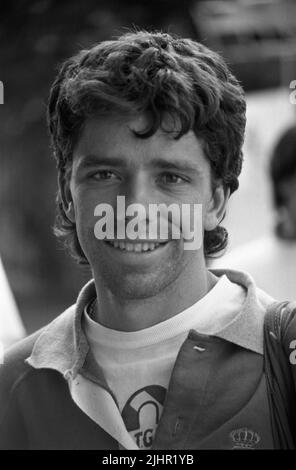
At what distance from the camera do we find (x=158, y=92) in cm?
181

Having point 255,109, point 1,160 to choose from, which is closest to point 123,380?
point 255,109

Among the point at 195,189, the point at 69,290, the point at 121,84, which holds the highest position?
the point at 121,84

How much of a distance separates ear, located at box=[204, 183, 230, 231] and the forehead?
0.15 metres

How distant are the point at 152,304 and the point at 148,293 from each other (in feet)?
0.18

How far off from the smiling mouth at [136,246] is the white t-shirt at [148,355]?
0.16 meters

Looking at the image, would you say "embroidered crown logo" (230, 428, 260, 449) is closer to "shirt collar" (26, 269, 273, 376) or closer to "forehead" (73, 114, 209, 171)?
"shirt collar" (26, 269, 273, 376)

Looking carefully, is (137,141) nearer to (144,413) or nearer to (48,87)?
(144,413)

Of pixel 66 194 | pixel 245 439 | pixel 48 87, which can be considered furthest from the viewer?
pixel 48 87

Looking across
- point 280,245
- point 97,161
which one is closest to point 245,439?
point 97,161

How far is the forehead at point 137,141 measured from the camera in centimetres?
179

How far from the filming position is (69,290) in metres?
9.19

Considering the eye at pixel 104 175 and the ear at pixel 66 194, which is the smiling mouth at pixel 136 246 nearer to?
the eye at pixel 104 175

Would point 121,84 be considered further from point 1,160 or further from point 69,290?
point 69,290
